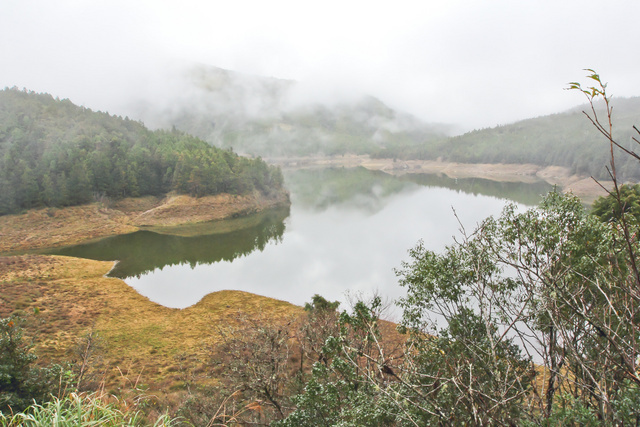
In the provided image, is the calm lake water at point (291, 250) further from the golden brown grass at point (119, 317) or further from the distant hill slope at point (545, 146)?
the distant hill slope at point (545, 146)

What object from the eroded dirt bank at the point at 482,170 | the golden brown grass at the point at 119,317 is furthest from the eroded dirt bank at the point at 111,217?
the eroded dirt bank at the point at 482,170

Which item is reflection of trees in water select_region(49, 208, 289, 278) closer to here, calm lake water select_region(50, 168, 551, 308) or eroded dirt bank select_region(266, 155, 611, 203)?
calm lake water select_region(50, 168, 551, 308)

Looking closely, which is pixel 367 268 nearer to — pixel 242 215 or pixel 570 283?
pixel 570 283

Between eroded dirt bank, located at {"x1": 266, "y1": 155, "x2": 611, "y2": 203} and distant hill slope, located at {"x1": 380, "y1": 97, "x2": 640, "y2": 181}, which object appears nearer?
eroded dirt bank, located at {"x1": 266, "y1": 155, "x2": 611, "y2": 203}

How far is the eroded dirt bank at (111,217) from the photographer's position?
4044 centimetres

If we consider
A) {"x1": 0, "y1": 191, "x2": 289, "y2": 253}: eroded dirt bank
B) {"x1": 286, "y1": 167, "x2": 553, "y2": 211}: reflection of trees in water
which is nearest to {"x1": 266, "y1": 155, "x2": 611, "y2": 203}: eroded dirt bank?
{"x1": 286, "y1": 167, "x2": 553, "y2": 211}: reflection of trees in water

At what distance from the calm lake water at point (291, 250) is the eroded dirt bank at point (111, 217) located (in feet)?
10.0

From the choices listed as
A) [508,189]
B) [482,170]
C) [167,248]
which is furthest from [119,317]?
[482,170]

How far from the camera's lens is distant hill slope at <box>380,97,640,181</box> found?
79906 millimetres

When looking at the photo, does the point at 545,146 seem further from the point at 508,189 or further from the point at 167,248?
the point at 167,248

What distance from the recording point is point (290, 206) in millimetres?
64750

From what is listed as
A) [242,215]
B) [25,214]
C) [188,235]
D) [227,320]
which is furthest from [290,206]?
[227,320]

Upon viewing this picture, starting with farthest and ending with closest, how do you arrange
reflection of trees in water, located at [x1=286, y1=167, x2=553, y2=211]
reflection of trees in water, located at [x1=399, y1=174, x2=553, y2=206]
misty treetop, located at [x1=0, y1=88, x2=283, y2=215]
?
1. reflection of trees in water, located at [x1=399, y1=174, x2=553, y2=206]
2. reflection of trees in water, located at [x1=286, y1=167, x2=553, y2=211]
3. misty treetop, located at [x1=0, y1=88, x2=283, y2=215]

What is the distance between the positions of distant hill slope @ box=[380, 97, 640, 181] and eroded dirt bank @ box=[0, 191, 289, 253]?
68.7 meters
